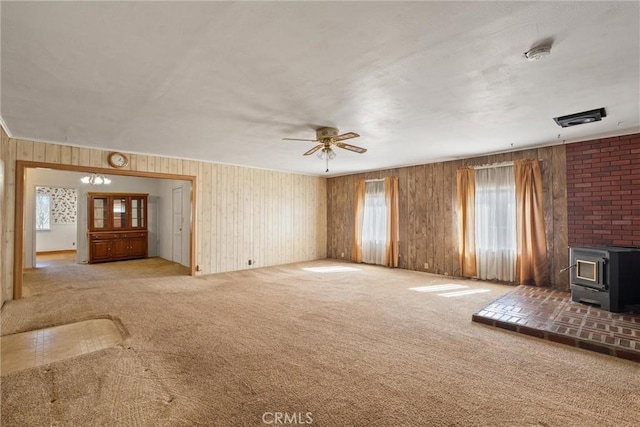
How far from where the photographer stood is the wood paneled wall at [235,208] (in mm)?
4316

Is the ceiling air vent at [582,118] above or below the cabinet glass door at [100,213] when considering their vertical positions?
above

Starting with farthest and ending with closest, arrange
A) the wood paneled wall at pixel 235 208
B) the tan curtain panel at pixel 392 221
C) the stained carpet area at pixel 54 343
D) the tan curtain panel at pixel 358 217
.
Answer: the tan curtain panel at pixel 358 217
the tan curtain panel at pixel 392 221
the wood paneled wall at pixel 235 208
the stained carpet area at pixel 54 343

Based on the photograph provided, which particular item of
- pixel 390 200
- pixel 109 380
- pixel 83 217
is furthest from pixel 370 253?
pixel 83 217

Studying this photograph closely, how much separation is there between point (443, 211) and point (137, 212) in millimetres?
8507

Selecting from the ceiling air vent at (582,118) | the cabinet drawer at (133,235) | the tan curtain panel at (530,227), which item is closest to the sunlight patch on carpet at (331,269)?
the tan curtain panel at (530,227)

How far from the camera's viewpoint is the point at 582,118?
3.36 metres

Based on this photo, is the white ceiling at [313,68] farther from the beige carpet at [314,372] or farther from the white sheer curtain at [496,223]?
the beige carpet at [314,372]

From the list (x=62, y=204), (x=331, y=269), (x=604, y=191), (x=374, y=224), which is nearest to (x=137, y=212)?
(x=62, y=204)

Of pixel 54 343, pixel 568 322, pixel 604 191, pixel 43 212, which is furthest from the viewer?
pixel 43 212

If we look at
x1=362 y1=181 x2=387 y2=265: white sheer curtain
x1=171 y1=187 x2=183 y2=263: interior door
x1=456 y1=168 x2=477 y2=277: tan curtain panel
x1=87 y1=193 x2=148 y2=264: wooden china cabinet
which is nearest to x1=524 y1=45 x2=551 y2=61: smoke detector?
x1=456 y1=168 x2=477 y2=277: tan curtain panel

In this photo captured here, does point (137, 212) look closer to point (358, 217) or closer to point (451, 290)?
point (358, 217)

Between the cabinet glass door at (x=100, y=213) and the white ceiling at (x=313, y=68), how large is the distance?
4.41 m

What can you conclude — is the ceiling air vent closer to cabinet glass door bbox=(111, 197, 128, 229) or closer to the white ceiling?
the white ceiling

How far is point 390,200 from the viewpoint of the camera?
22.5ft
